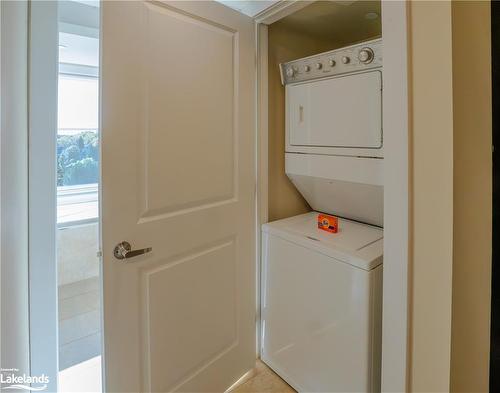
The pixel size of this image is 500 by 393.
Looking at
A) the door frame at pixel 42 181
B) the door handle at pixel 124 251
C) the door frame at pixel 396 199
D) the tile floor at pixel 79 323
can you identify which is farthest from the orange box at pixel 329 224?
the tile floor at pixel 79 323

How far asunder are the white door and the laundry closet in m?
0.24

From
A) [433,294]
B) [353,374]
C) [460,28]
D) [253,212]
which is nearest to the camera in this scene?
[460,28]

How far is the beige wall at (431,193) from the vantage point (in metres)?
0.81

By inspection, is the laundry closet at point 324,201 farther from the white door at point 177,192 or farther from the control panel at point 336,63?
the white door at point 177,192

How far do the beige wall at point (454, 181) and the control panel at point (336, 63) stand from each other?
54 centimetres

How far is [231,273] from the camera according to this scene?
68.3 inches

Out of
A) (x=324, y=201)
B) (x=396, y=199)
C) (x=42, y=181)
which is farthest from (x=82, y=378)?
(x=396, y=199)

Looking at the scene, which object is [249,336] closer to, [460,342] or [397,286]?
[397,286]

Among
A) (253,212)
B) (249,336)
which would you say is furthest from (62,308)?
(253,212)

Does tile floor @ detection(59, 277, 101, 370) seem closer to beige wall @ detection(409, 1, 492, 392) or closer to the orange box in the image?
the orange box

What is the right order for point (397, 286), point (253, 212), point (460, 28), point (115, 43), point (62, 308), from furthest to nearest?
point (62, 308) < point (253, 212) < point (115, 43) < point (397, 286) < point (460, 28)

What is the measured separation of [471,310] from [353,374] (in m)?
0.84

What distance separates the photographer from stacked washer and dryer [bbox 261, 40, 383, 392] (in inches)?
55.5

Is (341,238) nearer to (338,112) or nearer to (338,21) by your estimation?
Answer: (338,112)
